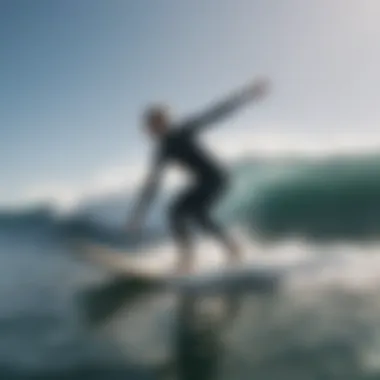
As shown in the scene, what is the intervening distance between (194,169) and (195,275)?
2.45ft

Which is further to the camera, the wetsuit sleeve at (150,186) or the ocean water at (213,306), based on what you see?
the wetsuit sleeve at (150,186)

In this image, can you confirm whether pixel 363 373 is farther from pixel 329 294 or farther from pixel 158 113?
pixel 158 113

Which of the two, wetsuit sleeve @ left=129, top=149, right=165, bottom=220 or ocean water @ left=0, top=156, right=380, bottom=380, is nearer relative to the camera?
ocean water @ left=0, top=156, right=380, bottom=380

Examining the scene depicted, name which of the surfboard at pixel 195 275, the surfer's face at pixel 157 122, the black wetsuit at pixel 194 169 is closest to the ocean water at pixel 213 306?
the surfboard at pixel 195 275

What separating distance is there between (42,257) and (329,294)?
2.83 metres

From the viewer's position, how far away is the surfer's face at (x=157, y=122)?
4766 mm

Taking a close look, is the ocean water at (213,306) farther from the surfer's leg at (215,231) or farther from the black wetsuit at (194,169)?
the black wetsuit at (194,169)

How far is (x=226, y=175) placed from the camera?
16.5ft

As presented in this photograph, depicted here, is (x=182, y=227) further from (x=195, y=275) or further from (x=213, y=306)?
(x=213, y=306)

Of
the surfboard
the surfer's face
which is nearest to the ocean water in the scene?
the surfboard

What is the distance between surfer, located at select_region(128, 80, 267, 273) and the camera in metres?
4.73

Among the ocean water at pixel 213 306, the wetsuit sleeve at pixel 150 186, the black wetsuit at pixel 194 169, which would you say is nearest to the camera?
the ocean water at pixel 213 306

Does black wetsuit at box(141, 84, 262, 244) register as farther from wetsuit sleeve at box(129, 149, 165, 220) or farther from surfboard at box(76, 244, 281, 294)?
surfboard at box(76, 244, 281, 294)

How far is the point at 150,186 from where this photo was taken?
16.1 feet
